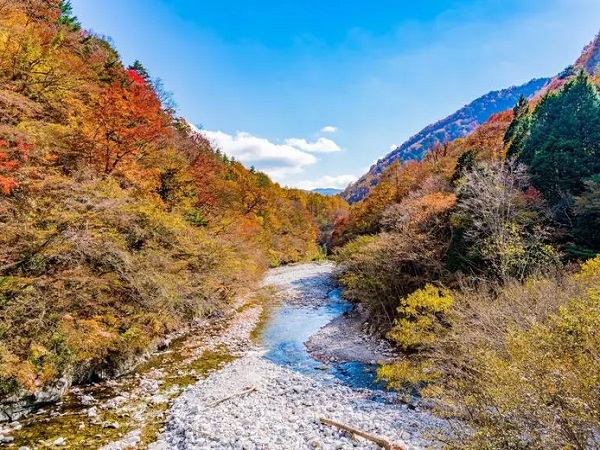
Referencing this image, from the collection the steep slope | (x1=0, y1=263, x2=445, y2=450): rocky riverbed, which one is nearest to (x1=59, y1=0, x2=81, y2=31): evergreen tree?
(x1=0, y1=263, x2=445, y2=450): rocky riverbed

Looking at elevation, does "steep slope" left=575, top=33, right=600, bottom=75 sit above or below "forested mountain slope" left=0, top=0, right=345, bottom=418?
above

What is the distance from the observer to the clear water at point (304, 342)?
14141 mm

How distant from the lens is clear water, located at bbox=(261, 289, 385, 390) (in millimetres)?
14141

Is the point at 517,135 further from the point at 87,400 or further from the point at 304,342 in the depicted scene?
the point at 87,400

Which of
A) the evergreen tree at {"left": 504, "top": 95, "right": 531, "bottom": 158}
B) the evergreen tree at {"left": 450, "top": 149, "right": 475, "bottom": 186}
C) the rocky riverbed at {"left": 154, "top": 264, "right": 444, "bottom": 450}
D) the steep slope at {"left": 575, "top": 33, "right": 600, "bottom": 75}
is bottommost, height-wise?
the rocky riverbed at {"left": 154, "top": 264, "right": 444, "bottom": 450}

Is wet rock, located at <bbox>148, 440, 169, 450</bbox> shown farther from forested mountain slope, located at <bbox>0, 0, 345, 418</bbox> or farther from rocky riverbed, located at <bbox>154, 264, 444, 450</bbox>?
forested mountain slope, located at <bbox>0, 0, 345, 418</bbox>

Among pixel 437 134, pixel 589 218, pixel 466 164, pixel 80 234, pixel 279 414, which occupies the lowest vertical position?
pixel 279 414

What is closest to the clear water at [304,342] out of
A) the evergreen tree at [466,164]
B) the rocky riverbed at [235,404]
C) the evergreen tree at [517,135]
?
the rocky riverbed at [235,404]

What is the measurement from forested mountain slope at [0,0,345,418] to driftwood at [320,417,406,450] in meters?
8.30

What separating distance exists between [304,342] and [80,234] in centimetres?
1243

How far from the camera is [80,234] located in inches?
474

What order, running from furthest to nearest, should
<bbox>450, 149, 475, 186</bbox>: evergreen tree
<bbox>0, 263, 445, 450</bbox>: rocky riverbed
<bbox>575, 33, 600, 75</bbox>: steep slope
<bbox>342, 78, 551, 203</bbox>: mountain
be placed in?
<bbox>342, 78, 551, 203</bbox>: mountain < <bbox>575, 33, 600, 75</bbox>: steep slope < <bbox>450, 149, 475, 186</bbox>: evergreen tree < <bbox>0, 263, 445, 450</bbox>: rocky riverbed

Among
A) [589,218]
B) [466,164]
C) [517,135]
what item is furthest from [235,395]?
[517,135]

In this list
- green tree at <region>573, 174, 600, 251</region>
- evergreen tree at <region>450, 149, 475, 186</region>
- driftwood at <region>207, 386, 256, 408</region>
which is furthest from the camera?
evergreen tree at <region>450, 149, 475, 186</region>
